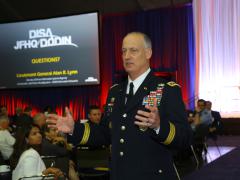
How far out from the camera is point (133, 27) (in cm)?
1223

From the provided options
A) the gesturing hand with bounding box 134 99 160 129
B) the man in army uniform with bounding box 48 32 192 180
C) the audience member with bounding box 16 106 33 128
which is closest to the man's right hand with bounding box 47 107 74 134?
the man in army uniform with bounding box 48 32 192 180

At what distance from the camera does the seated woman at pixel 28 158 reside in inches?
128

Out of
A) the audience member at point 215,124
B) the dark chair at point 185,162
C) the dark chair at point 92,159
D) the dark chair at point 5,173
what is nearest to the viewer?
the dark chair at point 5,173

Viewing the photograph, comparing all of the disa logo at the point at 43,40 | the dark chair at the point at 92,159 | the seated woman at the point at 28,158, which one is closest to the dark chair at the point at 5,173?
the seated woman at the point at 28,158

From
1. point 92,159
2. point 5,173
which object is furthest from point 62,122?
point 92,159

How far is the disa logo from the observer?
437 inches

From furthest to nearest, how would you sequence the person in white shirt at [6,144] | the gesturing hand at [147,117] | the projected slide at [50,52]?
the projected slide at [50,52], the person in white shirt at [6,144], the gesturing hand at [147,117]

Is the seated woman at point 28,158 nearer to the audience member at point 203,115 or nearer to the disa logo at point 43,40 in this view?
the audience member at point 203,115

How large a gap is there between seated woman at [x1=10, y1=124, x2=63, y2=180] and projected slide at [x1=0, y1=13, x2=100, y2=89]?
6773 mm

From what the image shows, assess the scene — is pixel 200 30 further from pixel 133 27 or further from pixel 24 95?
pixel 24 95

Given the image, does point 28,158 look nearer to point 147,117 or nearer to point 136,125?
point 136,125

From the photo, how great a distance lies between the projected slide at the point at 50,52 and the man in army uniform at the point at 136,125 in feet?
28.1

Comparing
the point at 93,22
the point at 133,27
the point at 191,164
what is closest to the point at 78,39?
the point at 93,22

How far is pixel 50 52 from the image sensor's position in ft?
36.9
